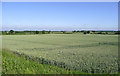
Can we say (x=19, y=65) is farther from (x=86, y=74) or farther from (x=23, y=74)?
(x=86, y=74)

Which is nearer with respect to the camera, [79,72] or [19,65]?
[79,72]

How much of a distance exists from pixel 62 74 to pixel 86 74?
756 millimetres

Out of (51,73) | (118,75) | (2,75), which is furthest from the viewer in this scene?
(2,75)

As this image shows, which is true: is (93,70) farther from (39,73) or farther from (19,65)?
(19,65)

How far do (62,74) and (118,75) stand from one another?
170cm

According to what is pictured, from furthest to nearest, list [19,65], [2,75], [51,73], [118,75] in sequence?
1. [19,65]
2. [2,75]
3. [51,73]
4. [118,75]

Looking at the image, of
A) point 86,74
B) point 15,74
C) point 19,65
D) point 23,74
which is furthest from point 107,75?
point 19,65

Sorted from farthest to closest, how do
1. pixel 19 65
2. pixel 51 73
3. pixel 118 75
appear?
pixel 19 65 → pixel 51 73 → pixel 118 75

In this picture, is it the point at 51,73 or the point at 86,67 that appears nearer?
the point at 51,73

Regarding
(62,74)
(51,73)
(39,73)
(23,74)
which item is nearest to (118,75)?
(62,74)

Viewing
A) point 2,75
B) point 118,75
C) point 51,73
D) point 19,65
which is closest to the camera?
point 118,75

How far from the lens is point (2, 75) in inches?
213

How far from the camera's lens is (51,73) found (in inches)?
196

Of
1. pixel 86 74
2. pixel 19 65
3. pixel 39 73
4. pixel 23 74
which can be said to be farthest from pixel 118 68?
pixel 19 65
